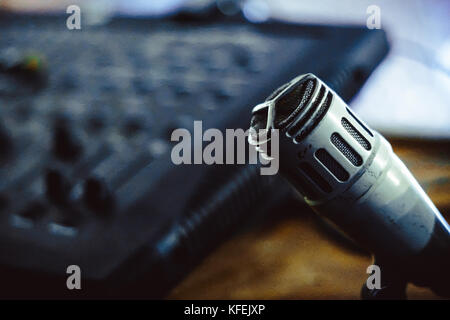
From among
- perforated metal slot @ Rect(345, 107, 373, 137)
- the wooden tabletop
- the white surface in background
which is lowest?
the wooden tabletop

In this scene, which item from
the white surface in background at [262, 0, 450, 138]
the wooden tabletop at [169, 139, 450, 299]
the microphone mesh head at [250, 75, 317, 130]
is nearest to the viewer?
the microphone mesh head at [250, 75, 317, 130]

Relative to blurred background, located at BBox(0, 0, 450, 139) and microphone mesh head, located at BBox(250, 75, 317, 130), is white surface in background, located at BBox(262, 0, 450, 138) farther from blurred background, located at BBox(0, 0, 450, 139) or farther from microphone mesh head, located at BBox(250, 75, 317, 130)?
microphone mesh head, located at BBox(250, 75, 317, 130)

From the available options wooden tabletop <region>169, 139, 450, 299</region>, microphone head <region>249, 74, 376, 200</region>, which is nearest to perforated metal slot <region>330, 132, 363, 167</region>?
microphone head <region>249, 74, 376, 200</region>

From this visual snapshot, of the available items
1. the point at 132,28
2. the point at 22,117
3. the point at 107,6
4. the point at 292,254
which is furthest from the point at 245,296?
the point at 107,6

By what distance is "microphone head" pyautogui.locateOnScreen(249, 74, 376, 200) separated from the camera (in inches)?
10.3

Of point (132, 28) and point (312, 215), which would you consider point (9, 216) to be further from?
point (132, 28)

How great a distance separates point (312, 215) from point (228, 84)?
6.8 inches

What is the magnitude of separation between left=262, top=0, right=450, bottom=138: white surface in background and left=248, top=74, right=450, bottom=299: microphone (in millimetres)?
335

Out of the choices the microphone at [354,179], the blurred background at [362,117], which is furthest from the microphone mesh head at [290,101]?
the blurred background at [362,117]

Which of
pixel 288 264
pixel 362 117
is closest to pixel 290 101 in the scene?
→ pixel 288 264

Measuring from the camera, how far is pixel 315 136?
263mm

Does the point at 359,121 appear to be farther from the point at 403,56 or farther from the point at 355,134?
the point at 403,56

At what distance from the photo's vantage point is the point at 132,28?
0.76 meters

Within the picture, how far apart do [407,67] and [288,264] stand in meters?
0.48
